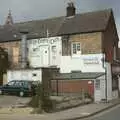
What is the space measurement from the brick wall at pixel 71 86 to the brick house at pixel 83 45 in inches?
4.9

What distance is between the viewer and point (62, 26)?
53.8 m

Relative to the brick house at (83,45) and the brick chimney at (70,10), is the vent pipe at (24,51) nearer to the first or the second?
the brick house at (83,45)

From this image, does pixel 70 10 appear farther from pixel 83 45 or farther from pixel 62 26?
pixel 83 45

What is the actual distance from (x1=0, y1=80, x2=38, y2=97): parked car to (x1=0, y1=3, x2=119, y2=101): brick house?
6327 mm

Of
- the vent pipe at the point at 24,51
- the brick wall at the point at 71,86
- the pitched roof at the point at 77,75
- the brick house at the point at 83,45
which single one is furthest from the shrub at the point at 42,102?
the vent pipe at the point at 24,51

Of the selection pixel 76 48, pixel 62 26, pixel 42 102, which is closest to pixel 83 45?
pixel 76 48

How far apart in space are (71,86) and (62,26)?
10.9 m

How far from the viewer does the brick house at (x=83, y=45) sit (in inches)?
1889

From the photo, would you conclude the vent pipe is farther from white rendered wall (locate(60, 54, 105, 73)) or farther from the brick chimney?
the brick chimney

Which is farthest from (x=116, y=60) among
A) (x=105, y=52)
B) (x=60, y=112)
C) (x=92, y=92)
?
→ (x=60, y=112)

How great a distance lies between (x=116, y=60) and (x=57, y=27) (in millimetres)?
9003

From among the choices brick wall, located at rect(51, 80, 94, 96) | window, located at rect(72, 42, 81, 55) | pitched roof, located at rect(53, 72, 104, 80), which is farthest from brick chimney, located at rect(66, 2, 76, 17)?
brick wall, located at rect(51, 80, 94, 96)

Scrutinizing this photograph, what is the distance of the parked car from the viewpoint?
4050cm

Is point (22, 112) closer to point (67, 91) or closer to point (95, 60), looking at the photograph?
point (67, 91)
